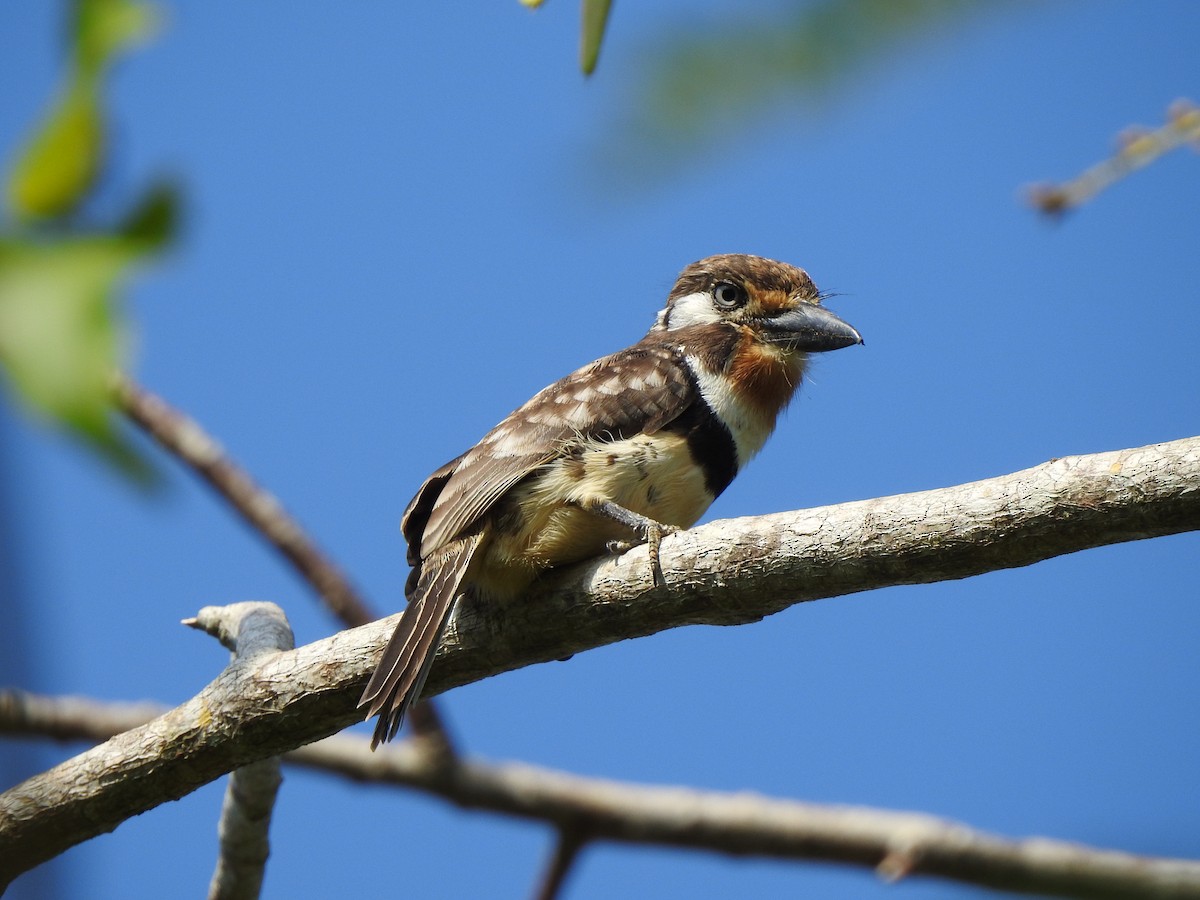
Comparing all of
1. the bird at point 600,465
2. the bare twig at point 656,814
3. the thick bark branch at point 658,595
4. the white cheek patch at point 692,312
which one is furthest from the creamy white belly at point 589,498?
the bare twig at point 656,814

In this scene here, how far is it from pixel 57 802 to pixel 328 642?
89cm

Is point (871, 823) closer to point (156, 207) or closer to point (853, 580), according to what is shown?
point (853, 580)

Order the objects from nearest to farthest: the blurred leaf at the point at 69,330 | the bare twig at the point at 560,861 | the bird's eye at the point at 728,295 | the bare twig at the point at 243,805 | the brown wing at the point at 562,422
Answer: the blurred leaf at the point at 69,330
the brown wing at the point at 562,422
the bare twig at the point at 243,805
the bare twig at the point at 560,861
the bird's eye at the point at 728,295

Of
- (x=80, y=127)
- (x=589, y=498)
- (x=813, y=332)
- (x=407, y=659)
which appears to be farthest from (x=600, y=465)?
(x=80, y=127)

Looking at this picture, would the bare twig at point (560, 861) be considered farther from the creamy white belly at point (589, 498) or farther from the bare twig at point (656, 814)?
the creamy white belly at point (589, 498)

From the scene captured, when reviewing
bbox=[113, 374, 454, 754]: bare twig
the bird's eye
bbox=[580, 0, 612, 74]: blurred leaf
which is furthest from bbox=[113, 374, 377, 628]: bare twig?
bbox=[580, 0, 612, 74]: blurred leaf

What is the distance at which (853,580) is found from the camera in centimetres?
307

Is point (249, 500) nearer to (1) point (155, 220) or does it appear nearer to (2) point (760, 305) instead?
(2) point (760, 305)

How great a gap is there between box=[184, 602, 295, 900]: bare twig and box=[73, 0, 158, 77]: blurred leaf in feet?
11.8

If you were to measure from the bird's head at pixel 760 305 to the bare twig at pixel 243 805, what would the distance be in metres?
1.98

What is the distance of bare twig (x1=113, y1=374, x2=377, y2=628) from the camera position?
5129 millimetres

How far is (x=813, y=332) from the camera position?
475 cm

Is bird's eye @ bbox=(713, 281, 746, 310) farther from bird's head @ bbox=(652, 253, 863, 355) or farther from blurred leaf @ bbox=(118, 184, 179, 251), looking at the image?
blurred leaf @ bbox=(118, 184, 179, 251)

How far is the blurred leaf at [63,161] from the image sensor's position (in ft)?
1.96
